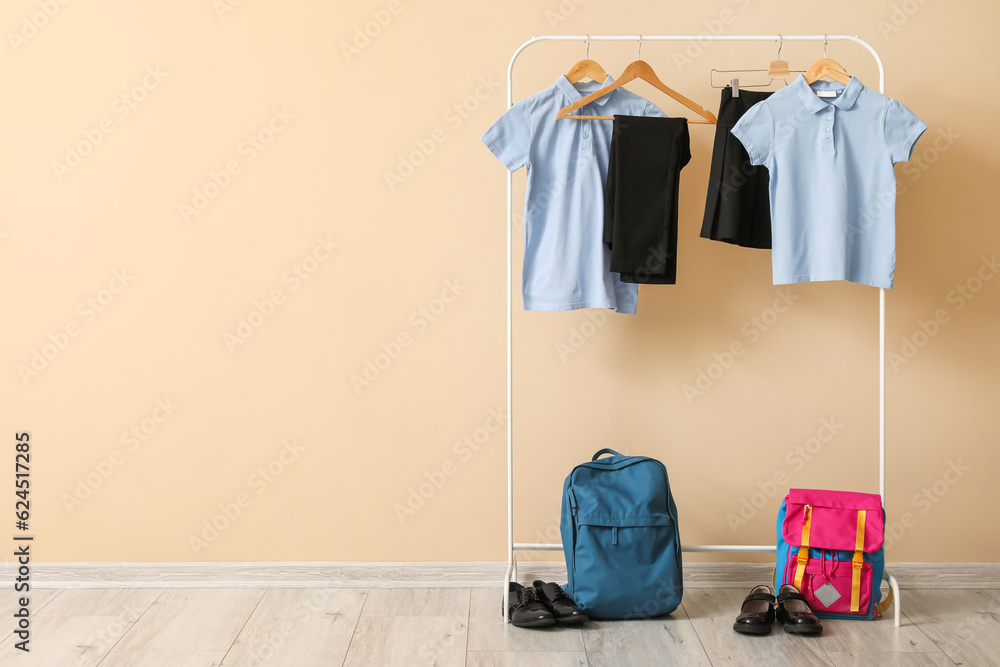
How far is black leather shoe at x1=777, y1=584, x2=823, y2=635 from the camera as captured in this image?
6.28ft

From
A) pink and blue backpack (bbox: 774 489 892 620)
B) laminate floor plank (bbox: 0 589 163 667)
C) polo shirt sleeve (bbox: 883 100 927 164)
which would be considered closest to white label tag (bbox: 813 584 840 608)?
pink and blue backpack (bbox: 774 489 892 620)

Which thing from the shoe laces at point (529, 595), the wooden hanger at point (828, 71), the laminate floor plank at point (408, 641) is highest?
the wooden hanger at point (828, 71)

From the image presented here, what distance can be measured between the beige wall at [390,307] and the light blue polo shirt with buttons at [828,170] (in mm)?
293

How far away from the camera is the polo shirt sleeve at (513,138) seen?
6.72 feet

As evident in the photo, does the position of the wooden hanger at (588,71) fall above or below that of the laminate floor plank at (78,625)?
above

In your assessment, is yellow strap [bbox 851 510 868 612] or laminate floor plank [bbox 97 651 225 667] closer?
laminate floor plank [bbox 97 651 225 667]

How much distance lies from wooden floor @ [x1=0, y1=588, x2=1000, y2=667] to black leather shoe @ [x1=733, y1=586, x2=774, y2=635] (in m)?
0.03

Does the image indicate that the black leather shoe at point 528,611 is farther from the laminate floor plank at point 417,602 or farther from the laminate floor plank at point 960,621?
the laminate floor plank at point 960,621

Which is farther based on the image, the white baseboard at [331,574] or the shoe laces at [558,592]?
the white baseboard at [331,574]

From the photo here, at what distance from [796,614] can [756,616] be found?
10 centimetres

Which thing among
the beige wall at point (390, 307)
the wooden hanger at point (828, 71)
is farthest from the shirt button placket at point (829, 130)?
the beige wall at point (390, 307)

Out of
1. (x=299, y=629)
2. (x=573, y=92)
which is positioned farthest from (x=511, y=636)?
(x=573, y=92)

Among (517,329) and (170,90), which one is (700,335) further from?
(170,90)

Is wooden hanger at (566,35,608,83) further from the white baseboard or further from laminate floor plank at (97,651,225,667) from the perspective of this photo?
laminate floor plank at (97,651,225,667)
